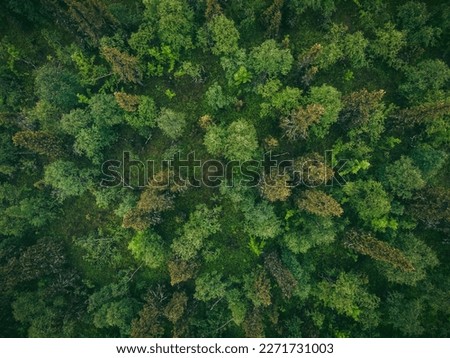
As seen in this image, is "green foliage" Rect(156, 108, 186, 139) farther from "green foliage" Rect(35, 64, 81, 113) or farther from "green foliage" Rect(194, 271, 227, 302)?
"green foliage" Rect(194, 271, 227, 302)

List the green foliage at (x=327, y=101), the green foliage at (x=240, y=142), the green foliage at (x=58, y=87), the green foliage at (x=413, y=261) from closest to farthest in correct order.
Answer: the green foliage at (x=327, y=101), the green foliage at (x=413, y=261), the green foliage at (x=240, y=142), the green foliage at (x=58, y=87)

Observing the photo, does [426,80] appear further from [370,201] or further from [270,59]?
[270,59]

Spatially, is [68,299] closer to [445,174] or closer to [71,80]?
[71,80]

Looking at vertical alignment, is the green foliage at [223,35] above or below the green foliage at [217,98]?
above

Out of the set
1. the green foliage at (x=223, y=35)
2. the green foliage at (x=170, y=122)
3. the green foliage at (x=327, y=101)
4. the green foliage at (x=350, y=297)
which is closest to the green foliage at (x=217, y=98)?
the green foliage at (x=170, y=122)

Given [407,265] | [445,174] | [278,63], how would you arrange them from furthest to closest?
[445,174] < [278,63] < [407,265]

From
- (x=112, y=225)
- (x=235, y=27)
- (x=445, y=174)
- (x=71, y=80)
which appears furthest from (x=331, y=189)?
(x=71, y=80)

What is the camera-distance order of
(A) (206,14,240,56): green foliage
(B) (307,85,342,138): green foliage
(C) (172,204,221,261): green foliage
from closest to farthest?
(B) (307,85,342,138): green foliage
(A) (206,14,240,56): green foliage
(C) (172,204,221,261): green foliage

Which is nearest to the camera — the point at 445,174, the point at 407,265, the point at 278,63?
the point at 407,265

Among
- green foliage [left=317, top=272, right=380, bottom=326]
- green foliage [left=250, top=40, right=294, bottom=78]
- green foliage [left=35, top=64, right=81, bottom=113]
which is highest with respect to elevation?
green foliage [left=250, top=40, right=294, bottom=78]

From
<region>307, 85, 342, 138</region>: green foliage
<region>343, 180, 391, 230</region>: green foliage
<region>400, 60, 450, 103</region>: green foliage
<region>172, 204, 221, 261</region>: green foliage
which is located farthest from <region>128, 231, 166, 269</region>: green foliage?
<region>400, 60, 450, 103</region>: green foliage

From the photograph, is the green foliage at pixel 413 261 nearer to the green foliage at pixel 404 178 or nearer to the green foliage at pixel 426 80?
the green foliage at pixel 404 178
